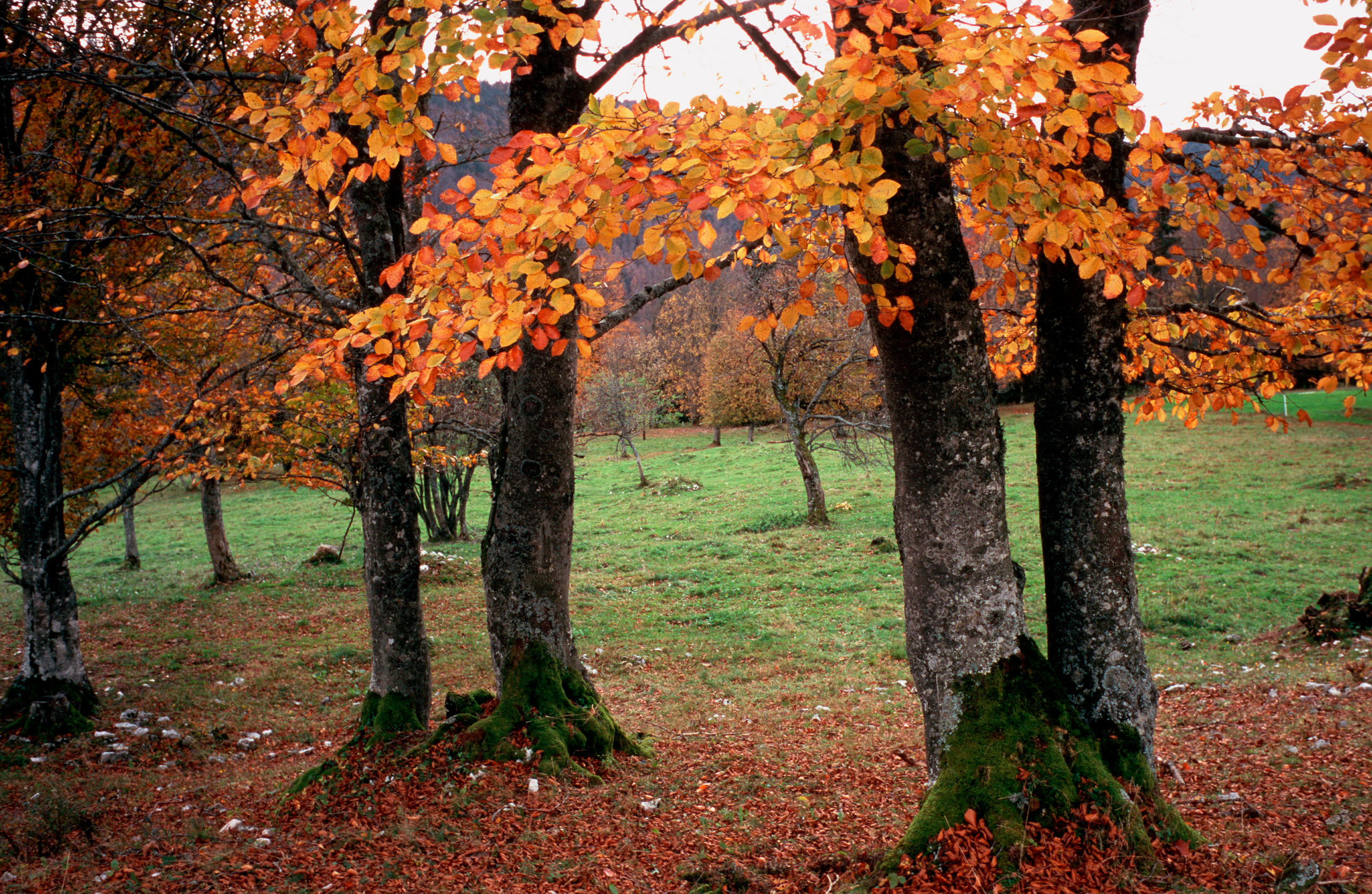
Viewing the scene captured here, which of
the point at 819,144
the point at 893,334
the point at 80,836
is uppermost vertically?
the point at 819,144

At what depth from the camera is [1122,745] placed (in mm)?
4258

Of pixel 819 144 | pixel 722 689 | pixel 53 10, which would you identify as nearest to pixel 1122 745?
pixel 819 144

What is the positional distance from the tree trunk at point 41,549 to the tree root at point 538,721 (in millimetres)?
6122

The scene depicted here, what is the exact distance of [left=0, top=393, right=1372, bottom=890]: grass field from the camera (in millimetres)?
9141

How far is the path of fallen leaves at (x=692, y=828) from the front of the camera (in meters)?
3.73

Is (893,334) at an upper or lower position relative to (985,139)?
lower

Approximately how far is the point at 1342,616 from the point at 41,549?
1644cm

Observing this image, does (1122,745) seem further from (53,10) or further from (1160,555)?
(1160,555)

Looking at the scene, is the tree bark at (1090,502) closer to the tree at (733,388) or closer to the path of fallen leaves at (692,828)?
the path of fallen leaves at (692,828)

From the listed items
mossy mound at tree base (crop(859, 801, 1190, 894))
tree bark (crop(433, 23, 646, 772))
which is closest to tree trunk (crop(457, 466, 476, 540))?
tree bark (crop(433, 23, 646, 772))

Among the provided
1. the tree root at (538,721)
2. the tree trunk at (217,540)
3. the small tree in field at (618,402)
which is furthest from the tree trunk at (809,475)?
the tree root at (538,721)

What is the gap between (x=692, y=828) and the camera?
16.0 feet

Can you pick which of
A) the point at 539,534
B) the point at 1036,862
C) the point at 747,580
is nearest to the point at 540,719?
the point at 539,534

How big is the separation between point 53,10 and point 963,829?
1083 cm
